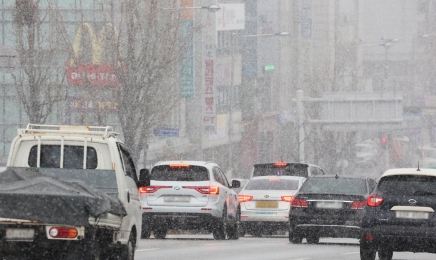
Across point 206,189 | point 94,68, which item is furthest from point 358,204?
point 94,68

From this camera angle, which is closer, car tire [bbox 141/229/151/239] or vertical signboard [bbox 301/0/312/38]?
car tire [bbox 141/229/151/239]

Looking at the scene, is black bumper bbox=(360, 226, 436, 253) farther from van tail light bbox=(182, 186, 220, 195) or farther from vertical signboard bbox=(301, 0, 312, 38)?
vertical signboard bbox=(301, 0, 312, 38)

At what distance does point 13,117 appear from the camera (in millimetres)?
52812

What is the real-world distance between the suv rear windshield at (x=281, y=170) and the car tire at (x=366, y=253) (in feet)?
38.6

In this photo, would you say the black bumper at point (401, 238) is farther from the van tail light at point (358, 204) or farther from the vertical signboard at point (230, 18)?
the vertical signboard at point (230, 18)

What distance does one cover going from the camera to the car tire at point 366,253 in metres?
17.9

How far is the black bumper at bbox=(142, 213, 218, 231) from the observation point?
76.6ft

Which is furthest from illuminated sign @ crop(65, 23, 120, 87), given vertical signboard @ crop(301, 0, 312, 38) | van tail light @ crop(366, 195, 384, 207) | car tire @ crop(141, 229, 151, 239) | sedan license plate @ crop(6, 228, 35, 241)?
vertical signboard @ crop(301, 0, 312, 38)

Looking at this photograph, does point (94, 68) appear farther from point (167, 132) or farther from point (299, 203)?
point (299, 203)

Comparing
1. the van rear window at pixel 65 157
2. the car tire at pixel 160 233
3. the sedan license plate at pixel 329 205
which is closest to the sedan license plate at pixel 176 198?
the car tire at pixel 160 233

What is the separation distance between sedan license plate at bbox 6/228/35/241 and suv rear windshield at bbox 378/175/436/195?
666 cm

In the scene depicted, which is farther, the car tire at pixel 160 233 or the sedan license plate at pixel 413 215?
the car tire at pixel 160 233

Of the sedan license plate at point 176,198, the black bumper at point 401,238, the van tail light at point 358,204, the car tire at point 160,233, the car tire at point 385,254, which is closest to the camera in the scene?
the black bumper at point 401,238

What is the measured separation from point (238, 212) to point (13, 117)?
2841 centimetres
